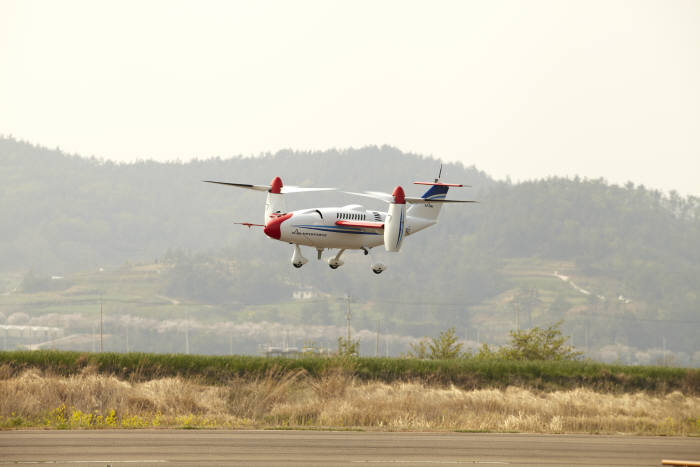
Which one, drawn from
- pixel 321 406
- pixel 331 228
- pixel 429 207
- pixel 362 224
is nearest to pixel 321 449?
pixel 331 228

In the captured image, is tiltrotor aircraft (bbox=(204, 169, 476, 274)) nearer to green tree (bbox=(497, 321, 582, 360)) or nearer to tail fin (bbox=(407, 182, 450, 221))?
tail fin (bbox=(407, 182, 450, 221))

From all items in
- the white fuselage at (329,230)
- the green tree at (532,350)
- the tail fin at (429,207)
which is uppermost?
the tail fin at (429,207)

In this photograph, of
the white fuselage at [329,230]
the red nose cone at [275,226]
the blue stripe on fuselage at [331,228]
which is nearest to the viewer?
the red nose cone at [275,226]

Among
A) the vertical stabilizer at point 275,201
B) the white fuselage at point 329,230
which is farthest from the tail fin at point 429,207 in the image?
the vertical stabilizer at point 275,201

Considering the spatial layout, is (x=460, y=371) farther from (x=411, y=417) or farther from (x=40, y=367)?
(x=40, y=367)

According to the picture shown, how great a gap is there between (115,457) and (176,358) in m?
27.4

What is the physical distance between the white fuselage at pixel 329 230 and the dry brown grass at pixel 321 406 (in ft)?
27.1

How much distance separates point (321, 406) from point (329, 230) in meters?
9.81

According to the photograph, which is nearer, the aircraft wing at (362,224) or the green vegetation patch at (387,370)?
the aircraft wing at (362,224)

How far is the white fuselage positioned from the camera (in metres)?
45.4

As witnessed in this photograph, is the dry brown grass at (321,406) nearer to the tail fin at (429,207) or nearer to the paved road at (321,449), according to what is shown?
the paved road at (321,449)

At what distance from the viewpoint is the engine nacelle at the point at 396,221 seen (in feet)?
137

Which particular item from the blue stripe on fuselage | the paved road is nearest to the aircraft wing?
the blue stripe on fuselage

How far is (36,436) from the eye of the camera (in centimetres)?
3578
